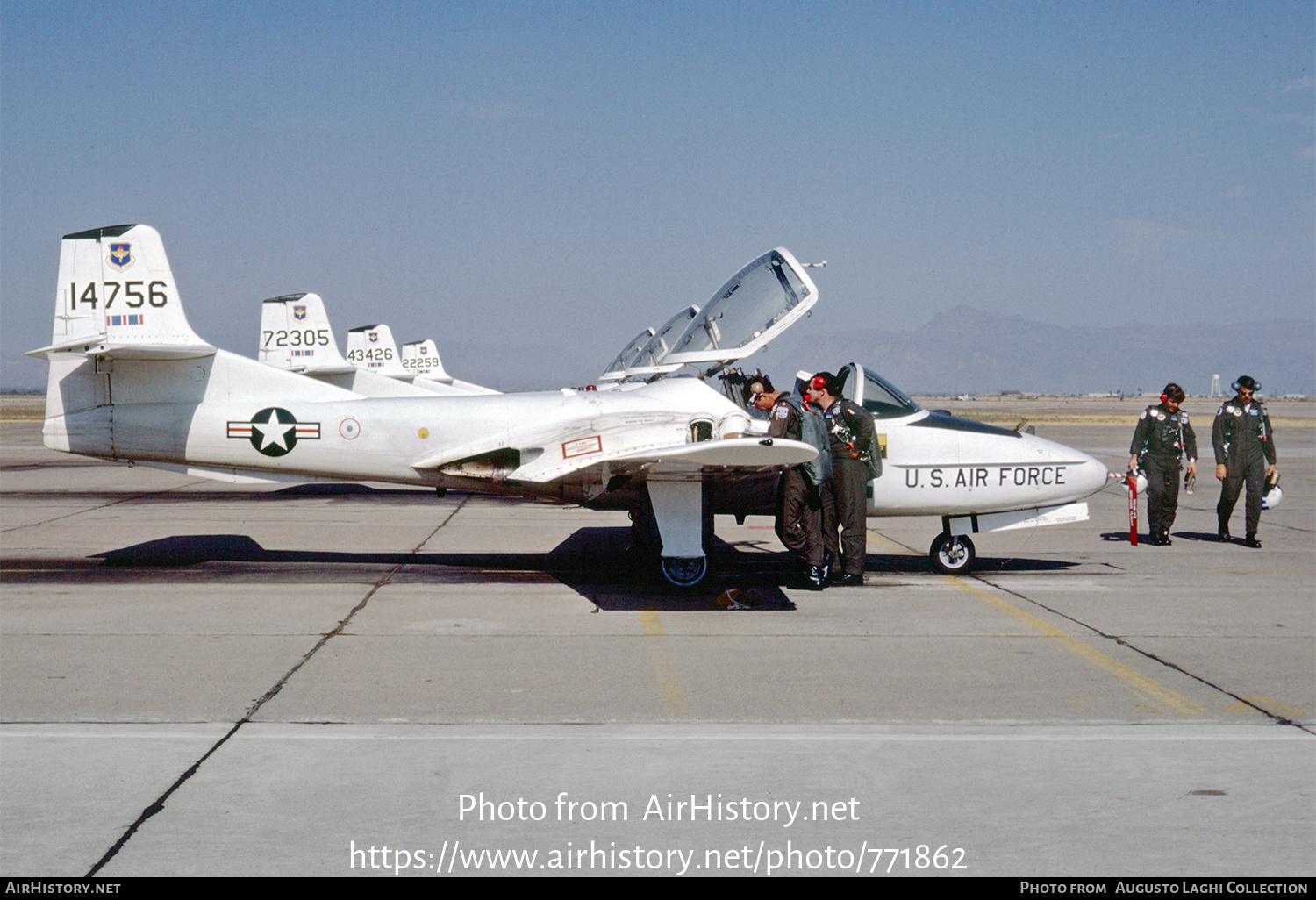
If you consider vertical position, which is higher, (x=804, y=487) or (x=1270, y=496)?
(x=804, y=487)

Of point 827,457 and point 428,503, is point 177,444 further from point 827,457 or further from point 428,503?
point 428,503

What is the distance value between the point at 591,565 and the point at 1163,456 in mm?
7459

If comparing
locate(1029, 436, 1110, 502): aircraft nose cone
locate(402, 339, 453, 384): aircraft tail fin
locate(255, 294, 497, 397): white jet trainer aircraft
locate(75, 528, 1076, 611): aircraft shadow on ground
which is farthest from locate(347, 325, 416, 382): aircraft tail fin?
locate(1029, 436, 1110, 502): aircraft nose cone

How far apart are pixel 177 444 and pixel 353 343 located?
27.2 m

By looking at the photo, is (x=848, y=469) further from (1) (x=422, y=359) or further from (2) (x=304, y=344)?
(1) (x=422, y=359)

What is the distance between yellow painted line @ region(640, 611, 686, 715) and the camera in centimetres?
599

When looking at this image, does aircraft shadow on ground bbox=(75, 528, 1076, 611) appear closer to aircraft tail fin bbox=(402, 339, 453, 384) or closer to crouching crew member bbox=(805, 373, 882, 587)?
crouching crew member bbox=(805, 373, 882, 587)

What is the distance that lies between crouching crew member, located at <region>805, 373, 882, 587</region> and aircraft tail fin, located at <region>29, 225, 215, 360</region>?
6.27 metres

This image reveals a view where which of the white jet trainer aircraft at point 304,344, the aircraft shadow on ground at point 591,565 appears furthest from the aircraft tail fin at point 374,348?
the aircraft shadow on ground at point 591,565

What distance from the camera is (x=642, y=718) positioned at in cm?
568

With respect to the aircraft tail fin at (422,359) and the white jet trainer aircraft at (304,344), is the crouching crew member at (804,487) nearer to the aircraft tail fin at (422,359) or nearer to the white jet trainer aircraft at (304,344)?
the white jet trainer aircraft at (304,344)

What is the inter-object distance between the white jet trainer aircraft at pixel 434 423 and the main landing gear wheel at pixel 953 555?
0.16 feet

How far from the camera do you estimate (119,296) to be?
10.2 m

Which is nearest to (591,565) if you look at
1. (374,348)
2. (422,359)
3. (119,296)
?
(119,296)
